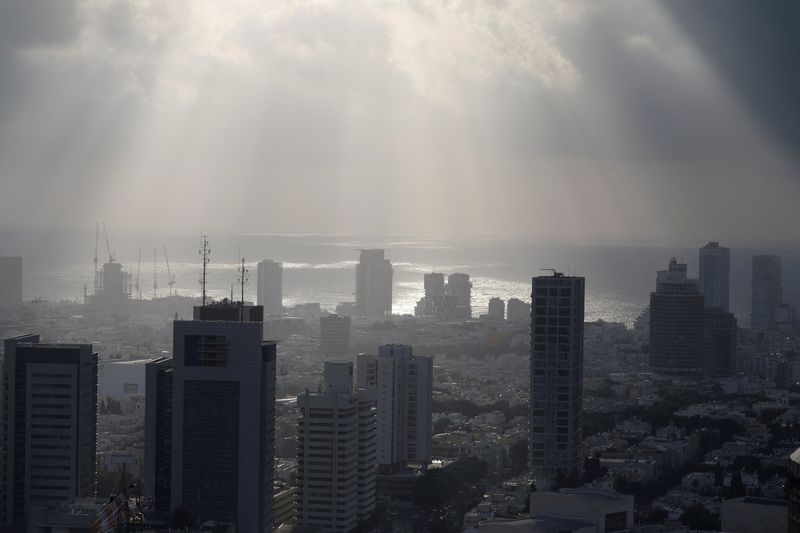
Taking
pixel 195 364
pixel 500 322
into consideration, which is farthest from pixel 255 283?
pixel 195 364

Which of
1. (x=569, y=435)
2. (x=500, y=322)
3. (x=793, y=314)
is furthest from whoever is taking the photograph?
(x=500, y=322)

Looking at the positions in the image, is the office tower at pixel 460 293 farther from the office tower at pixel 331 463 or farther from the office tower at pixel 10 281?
the office tower at pixel 331 463

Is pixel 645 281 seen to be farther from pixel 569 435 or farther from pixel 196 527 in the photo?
pixel 196 527

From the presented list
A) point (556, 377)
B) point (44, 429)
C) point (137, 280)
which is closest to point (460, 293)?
→ point (137, 280)

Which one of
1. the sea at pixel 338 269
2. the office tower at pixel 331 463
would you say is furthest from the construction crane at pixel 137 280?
the office tower at pixel 331 463

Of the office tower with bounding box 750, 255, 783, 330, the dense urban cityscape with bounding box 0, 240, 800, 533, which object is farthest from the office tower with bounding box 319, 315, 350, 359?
the office tower with bounding box 750, 255, 783, 330

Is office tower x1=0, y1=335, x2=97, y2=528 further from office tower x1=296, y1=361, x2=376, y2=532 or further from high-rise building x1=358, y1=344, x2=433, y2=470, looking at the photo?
high-rise building x1=358, y1=344, x2=433, y2=470
